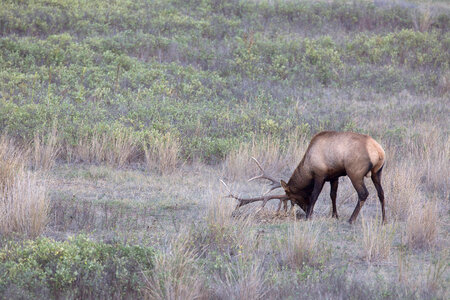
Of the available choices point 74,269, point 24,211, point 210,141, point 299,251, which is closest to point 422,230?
point 299,251

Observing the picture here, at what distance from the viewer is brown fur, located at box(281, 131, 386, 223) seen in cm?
833

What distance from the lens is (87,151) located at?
11750 mm

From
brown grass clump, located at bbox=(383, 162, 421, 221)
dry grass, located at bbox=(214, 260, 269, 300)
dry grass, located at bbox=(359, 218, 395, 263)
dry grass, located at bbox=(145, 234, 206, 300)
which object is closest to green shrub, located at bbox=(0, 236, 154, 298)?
dry grass, located at bbox=(145, 234, 206, 300)

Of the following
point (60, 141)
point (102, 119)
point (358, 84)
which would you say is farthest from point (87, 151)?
point (358, 84)

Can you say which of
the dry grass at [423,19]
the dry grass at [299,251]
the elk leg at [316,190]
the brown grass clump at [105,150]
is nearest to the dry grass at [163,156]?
the brown grass clump at [105,150]

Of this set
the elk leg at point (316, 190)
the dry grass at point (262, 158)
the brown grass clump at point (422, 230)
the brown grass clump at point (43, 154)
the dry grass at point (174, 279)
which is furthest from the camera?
the dry grass at point (262, 158)

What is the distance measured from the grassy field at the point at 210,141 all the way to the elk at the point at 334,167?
1.24 ft

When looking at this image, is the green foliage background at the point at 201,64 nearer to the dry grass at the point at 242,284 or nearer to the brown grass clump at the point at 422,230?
the brown grass clump at the point at 422,230

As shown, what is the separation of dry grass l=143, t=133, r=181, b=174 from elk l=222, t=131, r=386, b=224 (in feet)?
10.1

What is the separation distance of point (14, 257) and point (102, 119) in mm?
7742

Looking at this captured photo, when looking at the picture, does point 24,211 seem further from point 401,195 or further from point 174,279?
point 401,195

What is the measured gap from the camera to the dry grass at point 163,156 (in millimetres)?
11539

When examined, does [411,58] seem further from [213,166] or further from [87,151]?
[87,151]

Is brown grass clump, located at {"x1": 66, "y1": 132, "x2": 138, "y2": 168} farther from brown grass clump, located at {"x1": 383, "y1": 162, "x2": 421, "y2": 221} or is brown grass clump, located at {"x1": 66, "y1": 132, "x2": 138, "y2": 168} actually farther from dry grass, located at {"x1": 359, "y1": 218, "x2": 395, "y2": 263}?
dry grass, located at {"x1": 359, "y1": 218, "x2": 395, "y2": 263}
